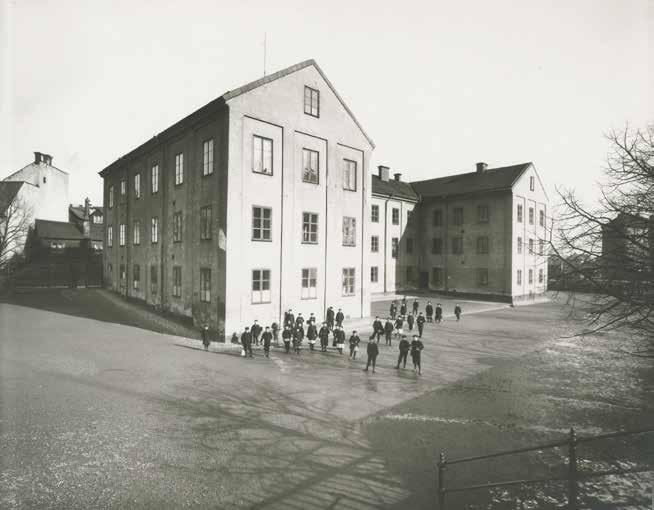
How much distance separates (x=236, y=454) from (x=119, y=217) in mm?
30882

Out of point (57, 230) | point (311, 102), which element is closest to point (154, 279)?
point (311, 102)

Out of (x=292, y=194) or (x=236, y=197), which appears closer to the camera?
(x=236, y=197)

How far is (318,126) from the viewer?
72.9 ft

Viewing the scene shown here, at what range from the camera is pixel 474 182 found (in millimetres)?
41500

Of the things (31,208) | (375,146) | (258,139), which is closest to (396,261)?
(375,146)

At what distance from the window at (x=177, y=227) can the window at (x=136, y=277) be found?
7870 millimetres

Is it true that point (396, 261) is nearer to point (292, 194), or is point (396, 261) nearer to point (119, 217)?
point (292, 194)

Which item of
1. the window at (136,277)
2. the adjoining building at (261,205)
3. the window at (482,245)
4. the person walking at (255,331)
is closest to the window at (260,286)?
the adjoining building at (261,205)

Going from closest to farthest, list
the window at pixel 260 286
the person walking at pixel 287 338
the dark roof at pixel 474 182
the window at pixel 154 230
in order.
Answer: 1. the person walking at pixel 287 338
2. the window at pixel 260 286
3. the window at pixel 154 230
4. the dark roof at pixel 474 182

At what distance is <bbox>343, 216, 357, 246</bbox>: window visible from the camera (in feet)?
78.8

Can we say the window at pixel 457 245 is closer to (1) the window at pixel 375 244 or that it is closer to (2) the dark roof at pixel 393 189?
(2) the dark roof at pixel 393 189

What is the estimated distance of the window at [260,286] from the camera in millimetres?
19219

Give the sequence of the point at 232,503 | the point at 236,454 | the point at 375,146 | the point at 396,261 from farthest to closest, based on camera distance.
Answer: the point at 396,261, the point at 375,146, the point at 236,454, the point at 232,503

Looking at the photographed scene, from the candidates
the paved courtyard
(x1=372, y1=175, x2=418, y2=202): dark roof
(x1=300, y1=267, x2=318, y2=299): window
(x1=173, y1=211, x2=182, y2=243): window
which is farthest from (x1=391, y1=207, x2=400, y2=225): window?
the paved courtyard
